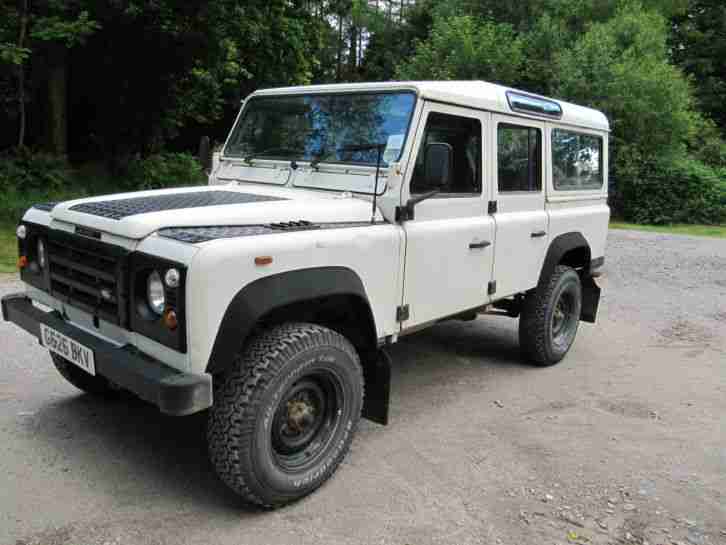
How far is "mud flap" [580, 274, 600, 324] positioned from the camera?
20.2 ft

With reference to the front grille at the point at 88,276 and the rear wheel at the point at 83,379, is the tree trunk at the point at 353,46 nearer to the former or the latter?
the rear wheel at the point at 83,379

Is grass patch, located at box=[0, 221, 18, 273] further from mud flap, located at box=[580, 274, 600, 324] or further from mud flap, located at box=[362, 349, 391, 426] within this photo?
mud flap, located at box=[580, 274, 600, 324]

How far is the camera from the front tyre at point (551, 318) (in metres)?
5.36

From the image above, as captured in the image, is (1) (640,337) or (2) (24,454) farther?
(1) (640,337)

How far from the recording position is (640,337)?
6.79m

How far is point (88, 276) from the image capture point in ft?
10.7

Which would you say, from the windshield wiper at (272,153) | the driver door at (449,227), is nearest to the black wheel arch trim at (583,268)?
the driver door at (449,227)

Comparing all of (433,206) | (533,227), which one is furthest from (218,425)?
(533,227)

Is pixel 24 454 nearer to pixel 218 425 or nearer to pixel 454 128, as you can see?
pixel 218 425

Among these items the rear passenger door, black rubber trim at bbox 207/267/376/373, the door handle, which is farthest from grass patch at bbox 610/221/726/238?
black rubber trim at bbox 207/267/376/373

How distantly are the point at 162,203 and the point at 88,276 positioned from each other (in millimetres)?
560

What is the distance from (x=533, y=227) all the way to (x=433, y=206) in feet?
4.35

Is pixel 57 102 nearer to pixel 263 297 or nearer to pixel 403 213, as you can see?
pixel 403 213

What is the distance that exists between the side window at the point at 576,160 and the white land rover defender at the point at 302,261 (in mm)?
50
